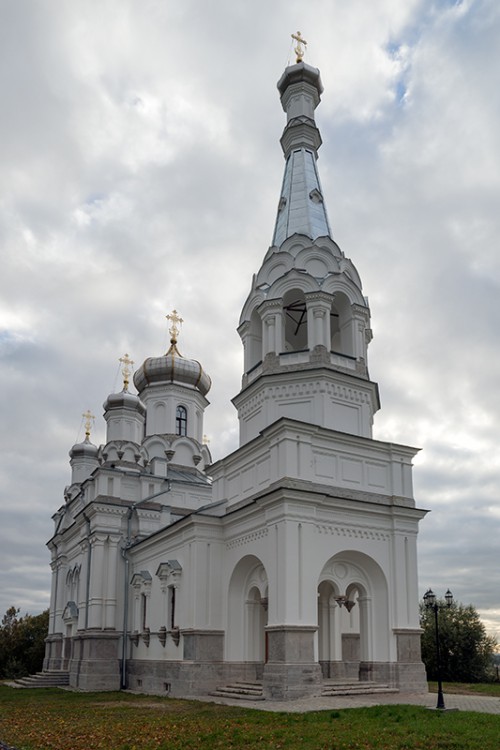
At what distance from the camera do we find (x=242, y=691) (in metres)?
18.4

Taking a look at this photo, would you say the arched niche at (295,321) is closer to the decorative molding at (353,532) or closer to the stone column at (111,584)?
the decorative molding at (353,532)

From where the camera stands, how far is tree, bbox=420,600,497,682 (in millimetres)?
25828

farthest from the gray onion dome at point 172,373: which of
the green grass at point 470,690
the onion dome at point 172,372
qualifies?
the green grass at point 470,690

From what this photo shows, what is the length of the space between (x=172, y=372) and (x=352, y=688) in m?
20.8

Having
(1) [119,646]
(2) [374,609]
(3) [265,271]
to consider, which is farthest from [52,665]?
(3) [265,271]

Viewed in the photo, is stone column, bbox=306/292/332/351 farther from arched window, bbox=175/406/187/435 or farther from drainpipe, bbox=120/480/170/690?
arched window, bbox=175/406/187/435

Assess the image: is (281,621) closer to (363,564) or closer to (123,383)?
(363,564)

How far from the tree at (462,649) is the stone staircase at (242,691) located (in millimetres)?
9140

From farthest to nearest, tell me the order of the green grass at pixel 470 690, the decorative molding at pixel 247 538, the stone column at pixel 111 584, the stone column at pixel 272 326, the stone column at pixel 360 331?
the stone column at pixel 111 584, the stone column at pixel 360 331, the stone column at pixel 272 326, the decorative molding at pixel 247 538, the green grass at pixel 470 690

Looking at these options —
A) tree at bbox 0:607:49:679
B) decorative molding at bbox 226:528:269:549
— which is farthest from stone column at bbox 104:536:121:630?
tree at bbox 0:607:49:679

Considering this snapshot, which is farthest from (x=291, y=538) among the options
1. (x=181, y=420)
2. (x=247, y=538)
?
(x=181, y=420)

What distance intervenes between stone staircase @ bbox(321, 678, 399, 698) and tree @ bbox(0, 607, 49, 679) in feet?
98.3

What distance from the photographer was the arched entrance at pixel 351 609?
19.2 metres

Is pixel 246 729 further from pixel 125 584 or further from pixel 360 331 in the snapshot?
pixel 125 584
